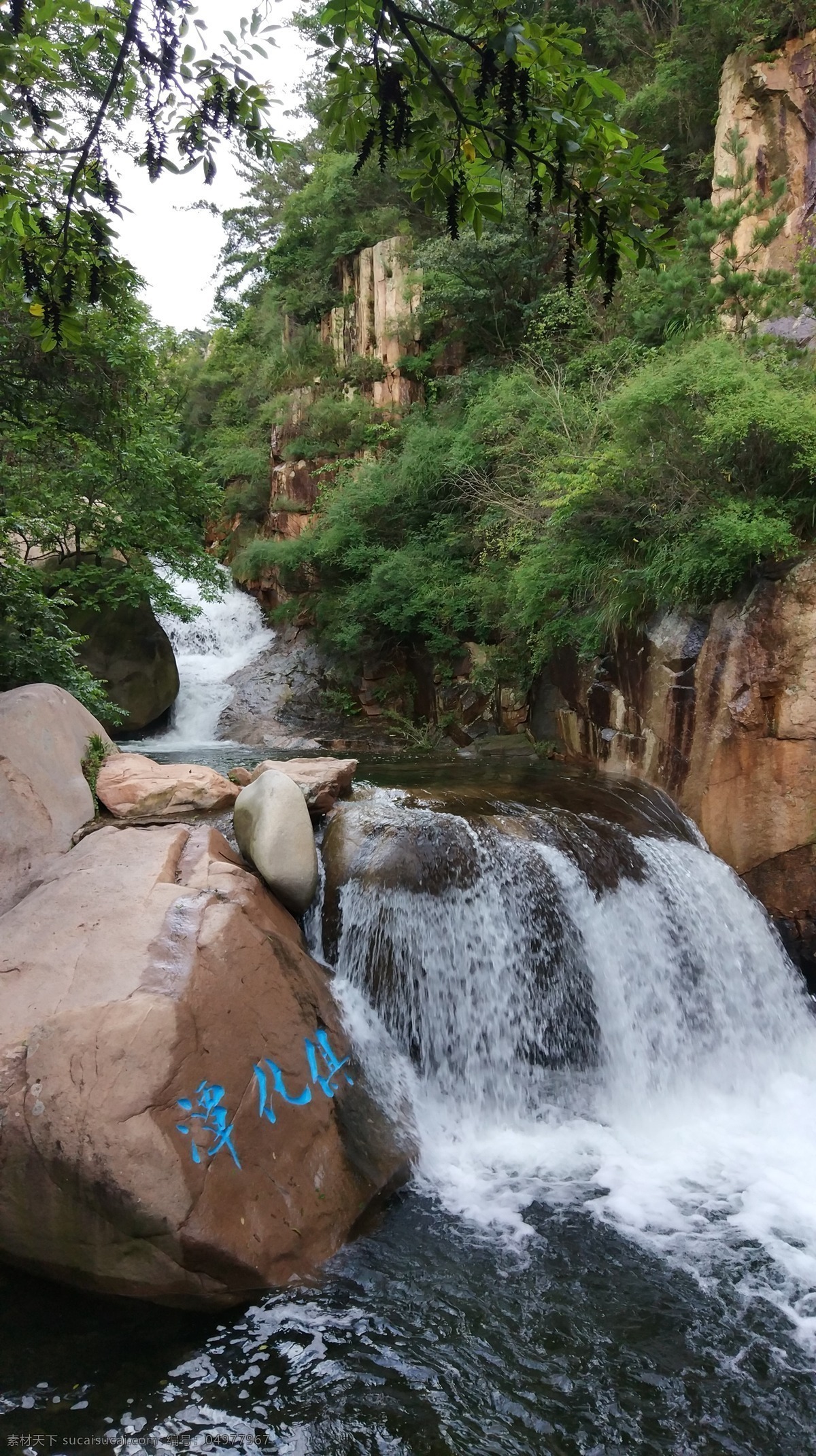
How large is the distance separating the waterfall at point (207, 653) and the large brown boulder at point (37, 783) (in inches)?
256

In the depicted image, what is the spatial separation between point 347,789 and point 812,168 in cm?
1067

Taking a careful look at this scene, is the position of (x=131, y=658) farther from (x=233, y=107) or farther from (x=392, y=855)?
(x=233, y=107)

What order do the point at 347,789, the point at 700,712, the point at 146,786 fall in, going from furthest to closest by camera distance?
the point at 700,712, the point at 347,789, the point at 146,786

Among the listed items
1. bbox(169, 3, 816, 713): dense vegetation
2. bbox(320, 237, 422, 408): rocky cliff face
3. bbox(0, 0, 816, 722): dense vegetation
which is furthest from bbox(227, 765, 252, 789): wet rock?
bbox(320, 237, 422, 408): rocky cliff face

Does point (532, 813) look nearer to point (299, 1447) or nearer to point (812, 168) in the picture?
point (299, 1447)

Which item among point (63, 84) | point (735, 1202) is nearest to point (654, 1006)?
point (735, 1202)

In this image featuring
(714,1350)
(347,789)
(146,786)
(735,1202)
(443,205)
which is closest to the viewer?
(443,205)

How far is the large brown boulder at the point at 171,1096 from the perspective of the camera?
11.1 feet

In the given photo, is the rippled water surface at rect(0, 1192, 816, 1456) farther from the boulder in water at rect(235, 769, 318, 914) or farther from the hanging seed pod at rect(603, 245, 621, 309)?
the hanging seed pod at rect(603, 245, 621, 309)

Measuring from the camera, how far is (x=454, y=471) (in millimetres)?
12344

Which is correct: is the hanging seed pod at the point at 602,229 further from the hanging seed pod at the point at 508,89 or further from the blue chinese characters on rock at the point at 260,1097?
the blue chinese characters on rock at the point at 260,1097

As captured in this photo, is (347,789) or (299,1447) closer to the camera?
(299,1447)

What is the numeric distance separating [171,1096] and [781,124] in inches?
535

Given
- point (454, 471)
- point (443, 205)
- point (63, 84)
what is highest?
point (454, 471)
